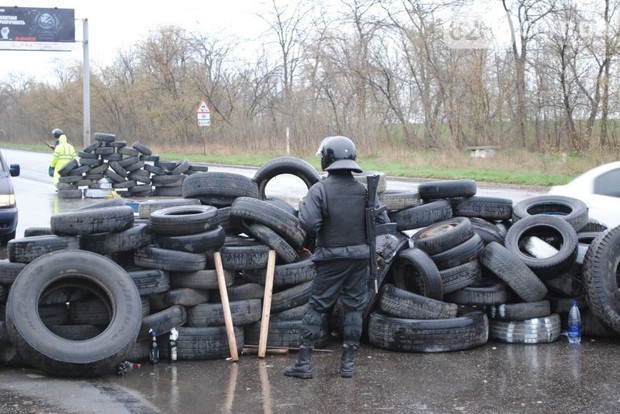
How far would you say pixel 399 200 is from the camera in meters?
8.96

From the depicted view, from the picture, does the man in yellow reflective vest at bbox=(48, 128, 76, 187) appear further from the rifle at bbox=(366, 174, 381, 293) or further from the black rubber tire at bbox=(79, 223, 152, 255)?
the rifle at bbox=(366, 174, 381, 293)

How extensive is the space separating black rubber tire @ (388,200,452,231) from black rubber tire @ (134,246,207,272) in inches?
99.5

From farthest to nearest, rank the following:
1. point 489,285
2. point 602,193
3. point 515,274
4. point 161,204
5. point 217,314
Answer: point 602,193 < point 161,204 < point 489,285 < point 515,274 < point 217,314

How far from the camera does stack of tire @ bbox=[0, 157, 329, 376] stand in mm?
6426

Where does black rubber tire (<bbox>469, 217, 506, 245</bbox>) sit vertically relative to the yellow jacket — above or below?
below

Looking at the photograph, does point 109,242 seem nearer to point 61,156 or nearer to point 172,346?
point 172,346

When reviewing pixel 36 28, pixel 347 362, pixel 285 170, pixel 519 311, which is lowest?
pixel 347 362

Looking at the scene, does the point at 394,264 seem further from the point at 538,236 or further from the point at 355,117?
the point at 355,117

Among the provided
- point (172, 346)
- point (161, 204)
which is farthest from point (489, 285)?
point (161, 204)

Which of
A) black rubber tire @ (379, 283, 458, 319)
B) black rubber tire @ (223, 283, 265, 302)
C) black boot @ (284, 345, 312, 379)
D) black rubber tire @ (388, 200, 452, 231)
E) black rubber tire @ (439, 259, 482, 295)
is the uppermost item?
black rubber tire @ (388, 200, 452, 231)

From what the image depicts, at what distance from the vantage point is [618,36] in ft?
99.4

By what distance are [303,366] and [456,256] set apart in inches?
86.2

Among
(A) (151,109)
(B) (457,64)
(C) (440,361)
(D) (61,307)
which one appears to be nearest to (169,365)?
(D) (61,307)

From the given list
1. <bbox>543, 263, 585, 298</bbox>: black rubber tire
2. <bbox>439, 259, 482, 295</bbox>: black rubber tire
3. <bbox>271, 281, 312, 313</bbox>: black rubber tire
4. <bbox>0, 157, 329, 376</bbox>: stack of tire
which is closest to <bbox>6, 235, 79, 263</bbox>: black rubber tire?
<bbox>0, 157, 329, 376</bbox>: stack of tire
